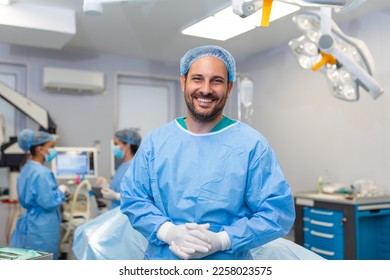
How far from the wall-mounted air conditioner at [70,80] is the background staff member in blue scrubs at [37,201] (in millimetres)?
684

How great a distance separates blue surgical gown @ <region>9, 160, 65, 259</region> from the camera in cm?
244

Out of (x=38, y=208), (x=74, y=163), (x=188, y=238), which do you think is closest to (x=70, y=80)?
(x=74, y=163)

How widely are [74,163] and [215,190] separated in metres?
2.23

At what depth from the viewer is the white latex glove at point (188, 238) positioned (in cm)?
96

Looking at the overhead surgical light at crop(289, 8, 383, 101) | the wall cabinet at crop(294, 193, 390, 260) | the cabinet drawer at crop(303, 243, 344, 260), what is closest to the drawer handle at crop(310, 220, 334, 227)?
the wall cabinet at crop(294, 193, 390, 260)

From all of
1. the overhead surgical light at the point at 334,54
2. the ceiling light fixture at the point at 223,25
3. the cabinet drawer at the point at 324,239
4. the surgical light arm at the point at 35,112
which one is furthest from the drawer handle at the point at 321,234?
the surgical light arm at the point at 35,112

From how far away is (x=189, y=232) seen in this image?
0.97 meters

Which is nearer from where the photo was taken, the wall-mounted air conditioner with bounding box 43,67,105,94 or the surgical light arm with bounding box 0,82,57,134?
the surgical light arm with bounding box 0,82,57,134

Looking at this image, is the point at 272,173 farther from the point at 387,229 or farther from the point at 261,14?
the point at 387,229

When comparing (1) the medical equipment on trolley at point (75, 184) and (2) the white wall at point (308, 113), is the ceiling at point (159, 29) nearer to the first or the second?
(2) the white wall at point (308, 113)

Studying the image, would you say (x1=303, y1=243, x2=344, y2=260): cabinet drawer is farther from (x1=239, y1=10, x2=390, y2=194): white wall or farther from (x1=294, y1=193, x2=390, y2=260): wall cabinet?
(x1=239, y1=10, x2=390, y2=194): white wall

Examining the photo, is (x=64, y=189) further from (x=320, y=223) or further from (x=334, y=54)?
(x=334, y=54)

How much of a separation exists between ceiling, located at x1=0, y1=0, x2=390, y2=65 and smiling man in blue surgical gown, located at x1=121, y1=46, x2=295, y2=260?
9.7 inches
